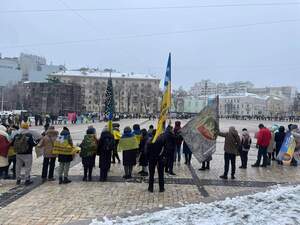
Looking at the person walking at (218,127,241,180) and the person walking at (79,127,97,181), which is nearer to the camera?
the person walking at (79,127,97,181)

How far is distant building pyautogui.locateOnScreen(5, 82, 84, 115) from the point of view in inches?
3595

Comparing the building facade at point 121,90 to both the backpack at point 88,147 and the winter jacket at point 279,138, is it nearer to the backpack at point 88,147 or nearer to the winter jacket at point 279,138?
the winter jacket at point 279,138

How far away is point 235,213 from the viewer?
7.23 m

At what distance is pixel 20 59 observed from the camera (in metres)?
179

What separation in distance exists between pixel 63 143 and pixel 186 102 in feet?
513

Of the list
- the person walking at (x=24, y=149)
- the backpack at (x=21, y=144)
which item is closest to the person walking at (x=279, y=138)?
the person walking at (x=24, y=149)

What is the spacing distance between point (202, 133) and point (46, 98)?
7807 centimetres

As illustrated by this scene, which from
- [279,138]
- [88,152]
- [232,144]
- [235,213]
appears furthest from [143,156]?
[279,138]

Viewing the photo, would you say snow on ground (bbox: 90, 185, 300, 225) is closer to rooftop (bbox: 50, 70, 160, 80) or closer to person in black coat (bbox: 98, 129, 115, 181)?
person in black coat (bbox: 98, 129, 115, 181)

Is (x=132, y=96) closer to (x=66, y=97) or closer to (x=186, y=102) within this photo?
(x=186, y=102)

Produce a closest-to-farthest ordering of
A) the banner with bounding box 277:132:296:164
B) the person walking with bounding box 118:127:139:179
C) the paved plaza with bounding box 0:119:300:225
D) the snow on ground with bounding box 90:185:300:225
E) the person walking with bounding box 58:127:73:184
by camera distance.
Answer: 1. the snow on ground with bounding box 90:185:300:225
2. the paved plaza with bounding box 0:119:300:225
3. the person walking with bounding box 58:127:73:184
4. the person walking with bounding box 118:127:139:179
5. the banner with bounding box 277:132:296:164

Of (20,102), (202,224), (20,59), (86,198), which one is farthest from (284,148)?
(20,59)

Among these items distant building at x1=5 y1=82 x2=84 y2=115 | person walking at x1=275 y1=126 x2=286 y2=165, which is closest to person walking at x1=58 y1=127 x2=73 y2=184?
person walking at x1=275 y1=126 x2=286 y2=165

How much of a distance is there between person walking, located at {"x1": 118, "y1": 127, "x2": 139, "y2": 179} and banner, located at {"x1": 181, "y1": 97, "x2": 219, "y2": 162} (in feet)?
6.45
